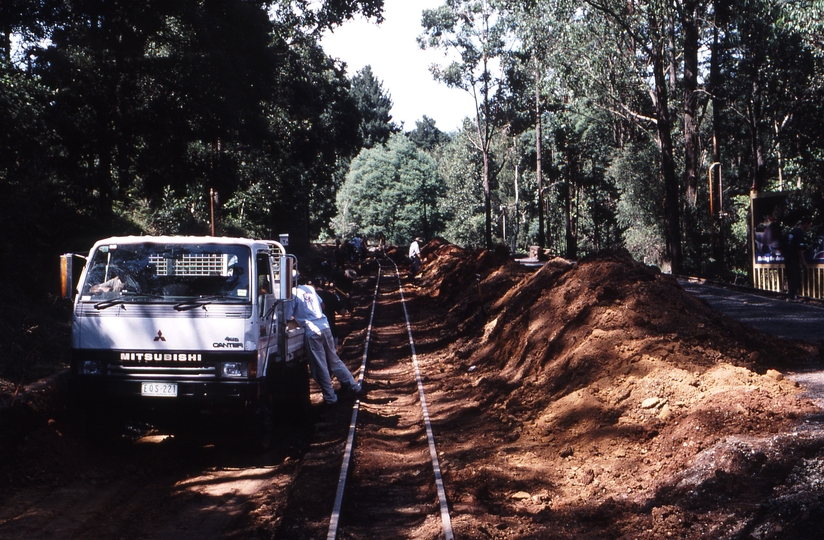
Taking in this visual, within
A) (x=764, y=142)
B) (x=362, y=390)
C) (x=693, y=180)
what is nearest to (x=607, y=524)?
(x=362, y=390)

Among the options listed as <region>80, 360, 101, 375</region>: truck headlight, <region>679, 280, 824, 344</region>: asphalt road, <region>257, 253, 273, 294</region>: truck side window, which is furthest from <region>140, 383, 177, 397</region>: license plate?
<region>679, 280, 824, 344</region>: asphalt road

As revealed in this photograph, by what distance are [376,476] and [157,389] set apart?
7.91 feet

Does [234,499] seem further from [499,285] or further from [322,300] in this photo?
[499,285]

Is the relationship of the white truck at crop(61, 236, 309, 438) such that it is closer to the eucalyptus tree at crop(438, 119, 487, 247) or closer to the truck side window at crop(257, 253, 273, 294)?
the truck side window at crop(257, 253, 273, 294)

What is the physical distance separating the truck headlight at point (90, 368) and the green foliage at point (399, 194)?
274ft

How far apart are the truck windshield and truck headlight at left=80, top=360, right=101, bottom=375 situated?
709 mm

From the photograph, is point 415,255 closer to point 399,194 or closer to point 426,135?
point 399,194

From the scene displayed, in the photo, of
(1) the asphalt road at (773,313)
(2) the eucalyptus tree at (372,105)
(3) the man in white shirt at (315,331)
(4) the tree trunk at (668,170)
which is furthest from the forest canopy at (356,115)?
(2) the eucalyptus tree at (372,105)

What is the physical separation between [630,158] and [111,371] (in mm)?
42110

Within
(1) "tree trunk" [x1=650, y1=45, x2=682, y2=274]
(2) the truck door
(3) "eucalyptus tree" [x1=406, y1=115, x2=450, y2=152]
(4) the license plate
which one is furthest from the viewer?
(3) "eucalyptus tree" [x1=406, y1=115, x2=450, y2=152]

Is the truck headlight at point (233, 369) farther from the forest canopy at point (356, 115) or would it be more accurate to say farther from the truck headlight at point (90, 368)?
the forest canopy at point (356, 115)

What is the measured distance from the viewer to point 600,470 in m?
7.77

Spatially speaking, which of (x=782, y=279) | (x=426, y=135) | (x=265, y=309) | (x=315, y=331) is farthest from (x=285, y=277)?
(x=426, y=135)

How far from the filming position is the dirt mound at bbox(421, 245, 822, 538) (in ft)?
20.9
